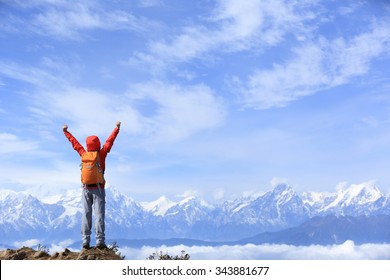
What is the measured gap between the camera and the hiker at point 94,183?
1969 centimetres

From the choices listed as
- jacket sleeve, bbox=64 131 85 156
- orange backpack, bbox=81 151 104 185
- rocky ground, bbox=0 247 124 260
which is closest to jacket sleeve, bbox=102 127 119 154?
orange backpack, bbox=81 151 104 185

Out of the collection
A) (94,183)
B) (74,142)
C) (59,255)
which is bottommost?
(59,255)

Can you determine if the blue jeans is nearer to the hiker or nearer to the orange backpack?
the hiker

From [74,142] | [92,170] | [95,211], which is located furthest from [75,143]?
[95,211]

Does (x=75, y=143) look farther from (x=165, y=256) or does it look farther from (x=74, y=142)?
(x=165, y=256)

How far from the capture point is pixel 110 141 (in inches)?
791

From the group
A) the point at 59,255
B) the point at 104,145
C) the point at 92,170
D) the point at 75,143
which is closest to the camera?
the point at 59,255

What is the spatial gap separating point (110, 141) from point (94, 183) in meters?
1.48

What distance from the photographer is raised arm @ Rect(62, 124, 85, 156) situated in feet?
66.8

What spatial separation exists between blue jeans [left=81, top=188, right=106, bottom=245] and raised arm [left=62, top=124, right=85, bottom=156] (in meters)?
1.33
